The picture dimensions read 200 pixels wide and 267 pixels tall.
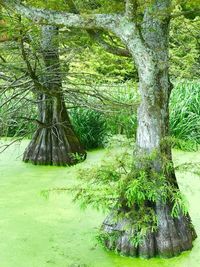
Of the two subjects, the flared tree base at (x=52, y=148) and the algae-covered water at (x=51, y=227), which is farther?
the flared tree base at (x=52, y=148)

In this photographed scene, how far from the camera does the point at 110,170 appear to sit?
2.93 meters

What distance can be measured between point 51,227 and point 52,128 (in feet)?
6.48

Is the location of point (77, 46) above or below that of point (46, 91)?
above

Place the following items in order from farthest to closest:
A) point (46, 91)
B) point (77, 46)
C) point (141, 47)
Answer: point (77, 46) → point (46, 91) → point (141, 47)

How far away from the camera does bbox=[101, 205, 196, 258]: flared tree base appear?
287 cm

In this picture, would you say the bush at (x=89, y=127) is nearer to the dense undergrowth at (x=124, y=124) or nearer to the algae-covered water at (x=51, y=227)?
the dense undergrowth at (x=124, y=124)

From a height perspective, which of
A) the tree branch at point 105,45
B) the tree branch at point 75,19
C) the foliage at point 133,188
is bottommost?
the foliage at point 133,188

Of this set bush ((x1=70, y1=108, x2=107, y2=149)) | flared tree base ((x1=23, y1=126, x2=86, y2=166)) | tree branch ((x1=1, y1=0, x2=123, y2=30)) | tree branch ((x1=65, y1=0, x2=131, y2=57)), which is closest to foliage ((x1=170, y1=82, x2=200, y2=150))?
bush ((x1=70, y1=108, x2=107, y2=149))

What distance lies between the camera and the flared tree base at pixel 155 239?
287 centimetres

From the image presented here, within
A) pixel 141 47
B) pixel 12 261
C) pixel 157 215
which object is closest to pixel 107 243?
pixel 157 215

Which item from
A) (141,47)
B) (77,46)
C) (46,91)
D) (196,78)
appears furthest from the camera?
(196,78)

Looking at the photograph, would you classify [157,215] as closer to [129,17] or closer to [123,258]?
[123,258]

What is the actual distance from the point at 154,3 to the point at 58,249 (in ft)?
4.83

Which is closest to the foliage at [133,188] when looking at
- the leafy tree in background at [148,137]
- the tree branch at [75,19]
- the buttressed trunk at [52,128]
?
the leafy tree in background at [148,137]
